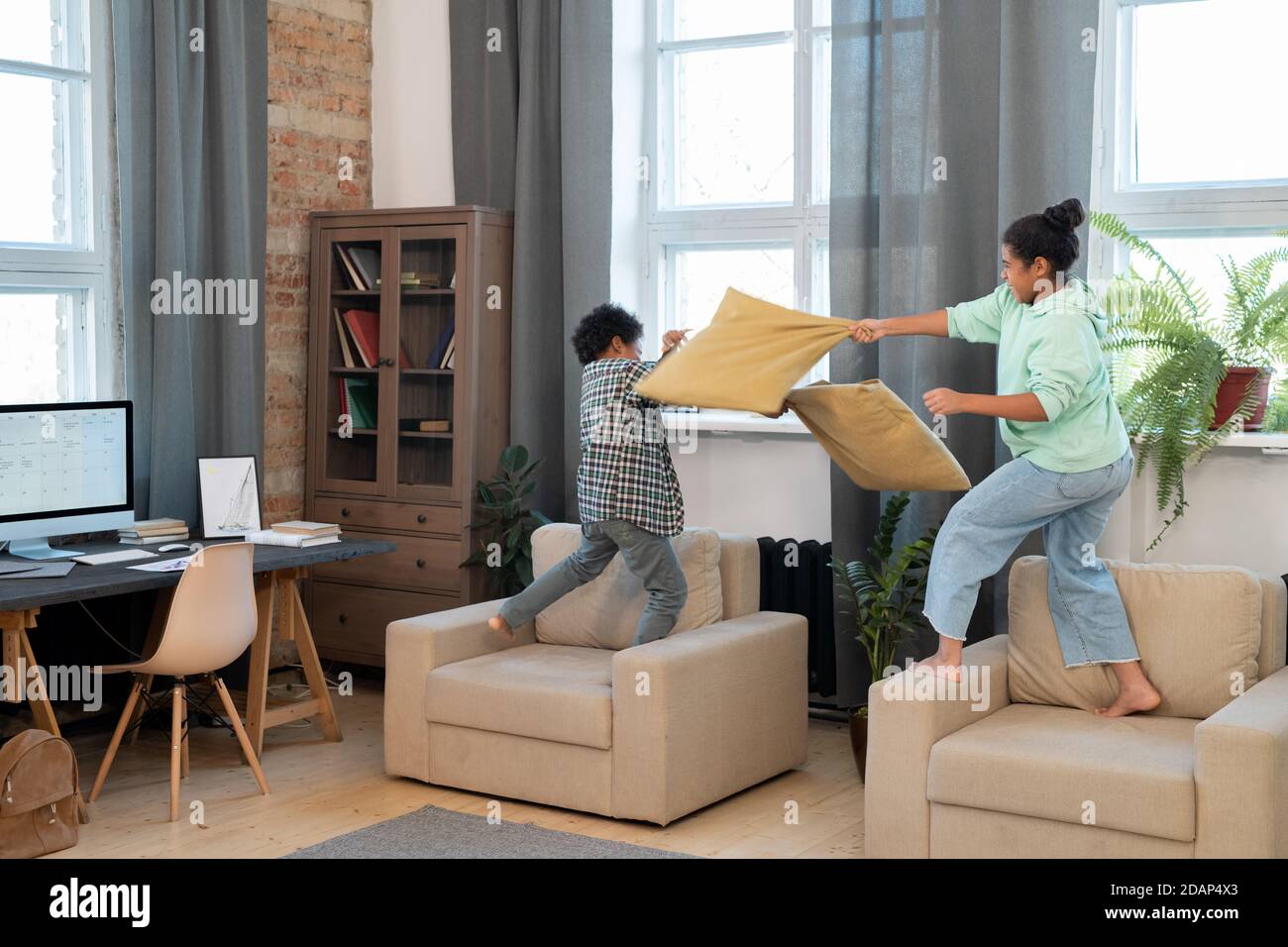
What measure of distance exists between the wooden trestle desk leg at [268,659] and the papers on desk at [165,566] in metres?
0.40

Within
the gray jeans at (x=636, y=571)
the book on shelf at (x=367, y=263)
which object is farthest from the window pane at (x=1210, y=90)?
the book on shelf at (x=367, y=263)

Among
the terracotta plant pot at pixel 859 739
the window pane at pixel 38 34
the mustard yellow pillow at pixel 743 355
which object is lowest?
the terracotta plant pot at pixel 859 739

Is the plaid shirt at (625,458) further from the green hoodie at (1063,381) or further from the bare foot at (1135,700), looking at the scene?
the bare foot at (1135,700)

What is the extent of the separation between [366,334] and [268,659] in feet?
5.24

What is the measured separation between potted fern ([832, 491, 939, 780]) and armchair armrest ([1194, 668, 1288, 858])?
55.2 inches

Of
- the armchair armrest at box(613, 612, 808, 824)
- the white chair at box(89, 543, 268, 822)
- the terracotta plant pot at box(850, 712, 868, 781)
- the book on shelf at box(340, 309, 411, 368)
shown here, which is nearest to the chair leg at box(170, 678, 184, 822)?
the white chair at box(89, 543, 268, 822)

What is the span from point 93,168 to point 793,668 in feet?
10.1

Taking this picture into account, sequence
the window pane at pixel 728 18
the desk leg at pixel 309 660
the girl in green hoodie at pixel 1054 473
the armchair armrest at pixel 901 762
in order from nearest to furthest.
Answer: the armchair armrest at pixel 901 762
the girl in green hoodie at pixel 1054 473
the desk leg at pixel 309 660
the window pane at pixel 728 18

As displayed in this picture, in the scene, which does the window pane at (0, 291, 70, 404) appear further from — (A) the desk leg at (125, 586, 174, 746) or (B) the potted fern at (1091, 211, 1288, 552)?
(B) the potted fern at (1091, 211, 1288, 552)

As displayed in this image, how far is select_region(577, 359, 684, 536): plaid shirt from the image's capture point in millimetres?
4492

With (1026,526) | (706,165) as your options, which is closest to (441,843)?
(1026,526)

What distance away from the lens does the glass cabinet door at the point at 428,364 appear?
5797 millimetres

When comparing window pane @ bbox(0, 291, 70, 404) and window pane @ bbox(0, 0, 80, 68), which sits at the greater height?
window pane @ bbox(0, 0, 80, 68)
